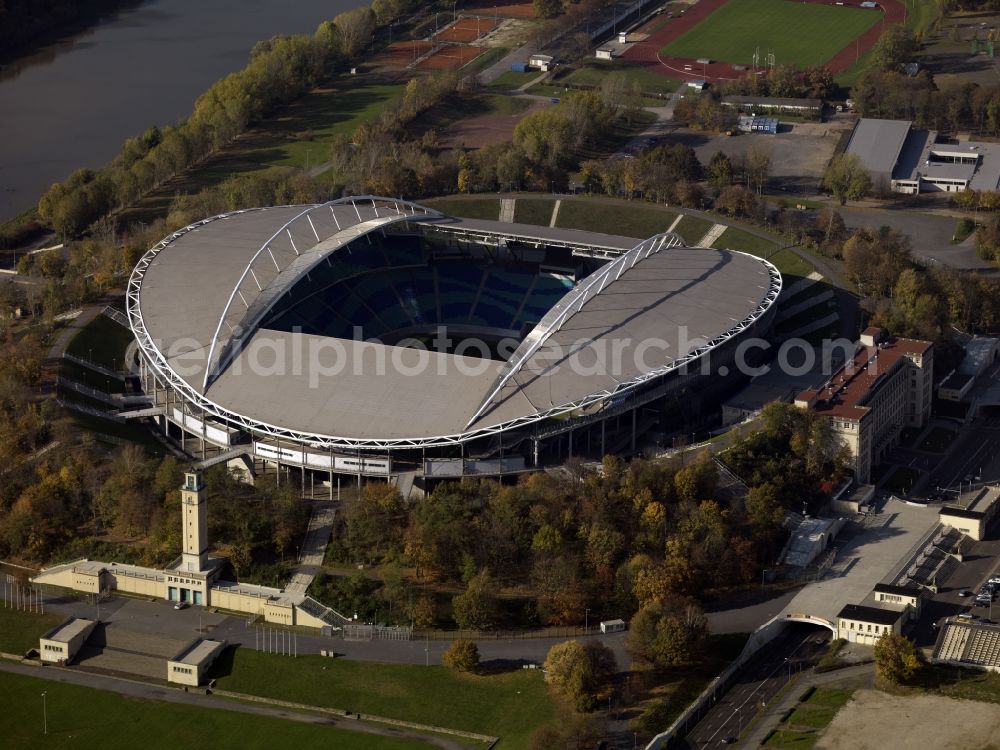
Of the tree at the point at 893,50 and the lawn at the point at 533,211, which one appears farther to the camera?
the tree at the point at 893,50

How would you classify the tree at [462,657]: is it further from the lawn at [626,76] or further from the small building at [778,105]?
the lawn at [626,76]

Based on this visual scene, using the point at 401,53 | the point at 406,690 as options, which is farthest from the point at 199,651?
the point at 401,53

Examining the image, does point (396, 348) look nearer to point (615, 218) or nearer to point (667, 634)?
point (667, 634)

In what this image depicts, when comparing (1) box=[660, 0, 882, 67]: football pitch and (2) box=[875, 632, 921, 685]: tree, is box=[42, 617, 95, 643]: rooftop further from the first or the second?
(1) box=[660, 0, 882, 67]: football pitch

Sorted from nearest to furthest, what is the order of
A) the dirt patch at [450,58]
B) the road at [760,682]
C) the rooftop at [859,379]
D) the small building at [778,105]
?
the road at [760,682] → the rooftop at [859,379] → the small building at [778,105] → the dirt patch at [450,58]

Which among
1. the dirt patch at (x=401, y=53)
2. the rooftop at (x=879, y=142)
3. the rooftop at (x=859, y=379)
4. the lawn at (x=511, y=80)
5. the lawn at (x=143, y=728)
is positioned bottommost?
the lawn at (x=143, y=728)

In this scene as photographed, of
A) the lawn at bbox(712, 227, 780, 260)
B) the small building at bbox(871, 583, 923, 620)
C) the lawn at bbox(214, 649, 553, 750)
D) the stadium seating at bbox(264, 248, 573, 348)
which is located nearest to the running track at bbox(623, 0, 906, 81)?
the lawn at bbox(712, 227, 780, 260)

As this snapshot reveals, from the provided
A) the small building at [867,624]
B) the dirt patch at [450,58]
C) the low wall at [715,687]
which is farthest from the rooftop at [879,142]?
the low wall at [715,687]
